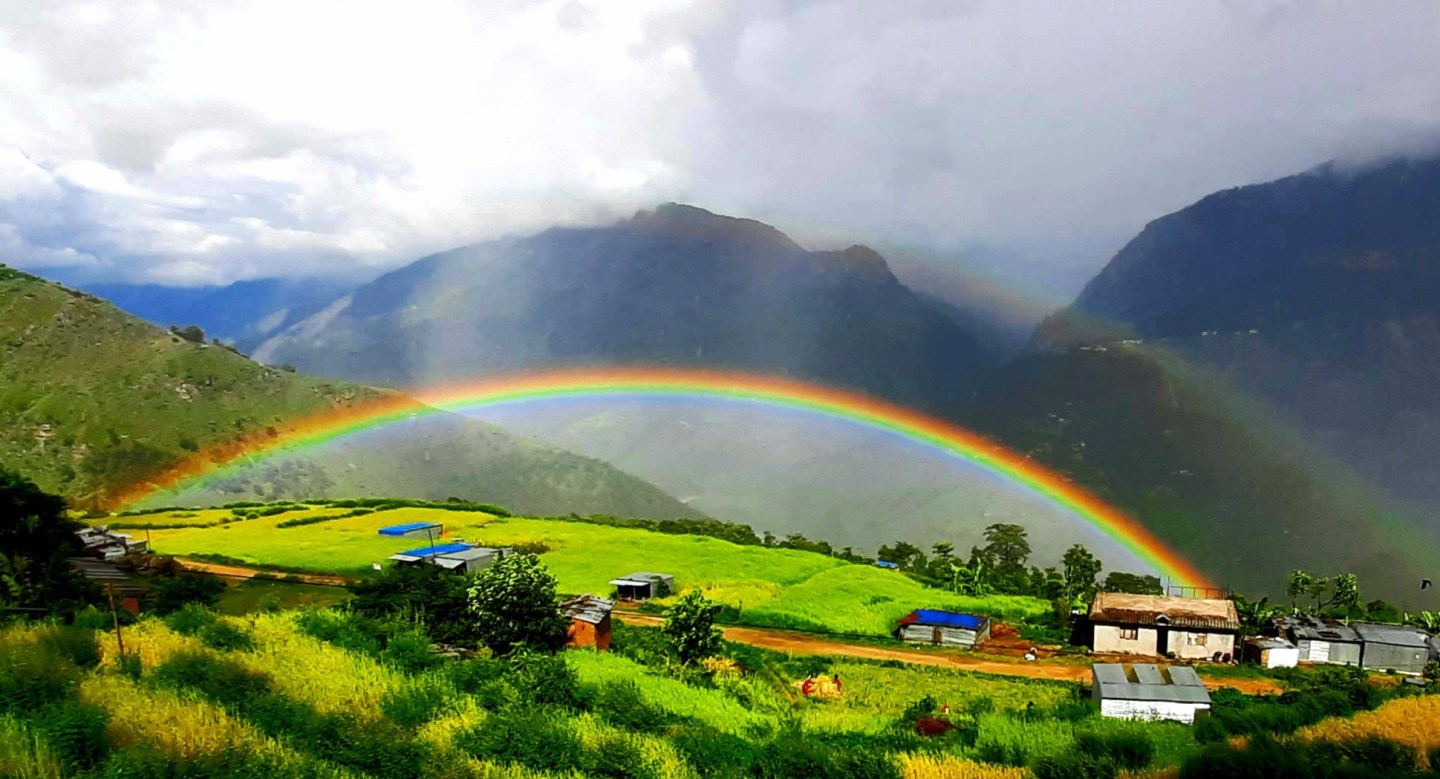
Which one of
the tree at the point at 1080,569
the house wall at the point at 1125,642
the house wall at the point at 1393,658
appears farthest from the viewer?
the tree at the point at 1080,569

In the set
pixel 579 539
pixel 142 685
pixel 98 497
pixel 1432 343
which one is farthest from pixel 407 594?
pixel 1432 343

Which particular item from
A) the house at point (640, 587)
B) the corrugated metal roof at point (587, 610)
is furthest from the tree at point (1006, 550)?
the corrugated metal roof at point (587, 610)

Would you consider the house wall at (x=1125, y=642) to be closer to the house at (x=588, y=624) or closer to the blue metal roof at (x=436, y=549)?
the house at (x=588, y=624)

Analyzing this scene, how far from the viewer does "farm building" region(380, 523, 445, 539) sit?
179 ft

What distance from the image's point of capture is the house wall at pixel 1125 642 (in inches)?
1569

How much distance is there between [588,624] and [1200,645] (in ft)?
103

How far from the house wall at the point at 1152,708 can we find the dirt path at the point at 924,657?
1037cm

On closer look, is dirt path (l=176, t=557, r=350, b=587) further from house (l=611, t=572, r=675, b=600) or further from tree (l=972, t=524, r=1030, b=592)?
tree (l=972, t=524, r=1030, b=592)

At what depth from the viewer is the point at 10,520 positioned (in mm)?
22547

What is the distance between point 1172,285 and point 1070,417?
5886 centimetres

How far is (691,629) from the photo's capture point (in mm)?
22859

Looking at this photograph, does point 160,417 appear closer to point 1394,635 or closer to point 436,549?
point 436,549

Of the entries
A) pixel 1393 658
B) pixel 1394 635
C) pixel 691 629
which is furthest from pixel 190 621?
pixel 1394 635

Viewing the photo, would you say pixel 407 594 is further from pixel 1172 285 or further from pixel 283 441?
pixel 1172 285
